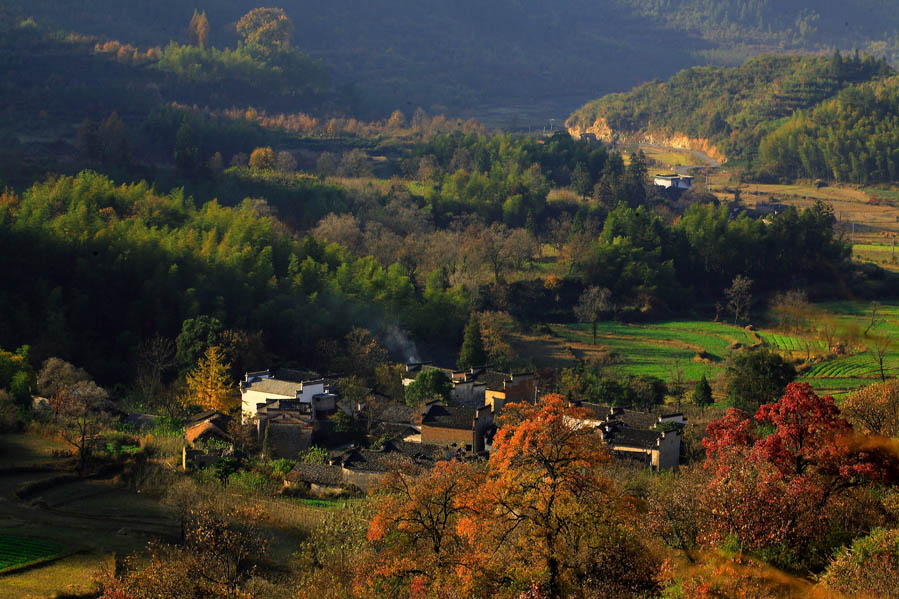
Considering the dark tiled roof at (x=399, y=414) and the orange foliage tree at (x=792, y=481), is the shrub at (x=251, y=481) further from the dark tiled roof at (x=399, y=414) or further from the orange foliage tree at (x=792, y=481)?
the orange foliage tree at (x=792, y=481)

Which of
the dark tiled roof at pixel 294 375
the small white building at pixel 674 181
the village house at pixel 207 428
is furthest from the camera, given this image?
the small white building at pixel 674 181

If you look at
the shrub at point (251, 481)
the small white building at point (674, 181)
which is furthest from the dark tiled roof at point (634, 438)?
the small white building at point (674, 181)

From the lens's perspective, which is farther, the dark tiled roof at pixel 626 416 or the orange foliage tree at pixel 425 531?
the dark tiled roof at pixel 626 416

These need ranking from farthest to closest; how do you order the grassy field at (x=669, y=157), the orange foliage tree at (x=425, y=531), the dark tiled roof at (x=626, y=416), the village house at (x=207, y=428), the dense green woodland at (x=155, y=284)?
the grassy field at (x=669, y=157), the dense green woodland at (x=155, y=284), the dark tiled roof at (x=626, y=416), the village house at (x=207, y=428), the orange foliage tree at (x=425, y=531)

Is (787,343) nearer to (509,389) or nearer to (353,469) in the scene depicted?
(509,389)

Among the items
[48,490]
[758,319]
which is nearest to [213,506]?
[48,490]

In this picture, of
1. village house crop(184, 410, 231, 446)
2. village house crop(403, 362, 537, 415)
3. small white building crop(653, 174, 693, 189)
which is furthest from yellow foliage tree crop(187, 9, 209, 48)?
village house crop(184, 410, 231, 446)
